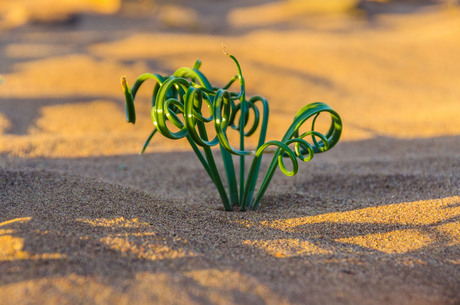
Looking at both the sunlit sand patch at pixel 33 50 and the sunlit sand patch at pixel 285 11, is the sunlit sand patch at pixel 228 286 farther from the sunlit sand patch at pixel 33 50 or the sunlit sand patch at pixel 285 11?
the sunlit sand patch at pixel 285 11

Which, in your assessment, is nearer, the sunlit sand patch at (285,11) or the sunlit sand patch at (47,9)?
the sunlit sand patch at (47,9)

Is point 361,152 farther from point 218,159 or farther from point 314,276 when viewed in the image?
point 314,276

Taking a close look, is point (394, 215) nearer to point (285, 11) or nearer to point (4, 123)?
point (4, 123)

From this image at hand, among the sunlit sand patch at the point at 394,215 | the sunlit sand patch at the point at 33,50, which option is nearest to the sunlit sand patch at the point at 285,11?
the sunlit sand patch at the point at 33,50

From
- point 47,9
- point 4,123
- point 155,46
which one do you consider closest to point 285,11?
point 47,9

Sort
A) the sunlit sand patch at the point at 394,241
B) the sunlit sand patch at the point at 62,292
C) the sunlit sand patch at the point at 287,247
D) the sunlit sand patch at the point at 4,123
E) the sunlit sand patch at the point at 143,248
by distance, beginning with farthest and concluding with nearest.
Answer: the sunlit sand patch at the point at 4,123 < the sunlit sand patch at the point at 394,241 < the sunlit sand patch at the point at 287,247 < the sunlit sand patch at the point at 143,248 < the sunlit sand patch at the point at 62,292

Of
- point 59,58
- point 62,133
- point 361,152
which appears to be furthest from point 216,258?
point 59,58
